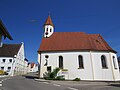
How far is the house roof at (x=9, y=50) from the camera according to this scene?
40.4 m

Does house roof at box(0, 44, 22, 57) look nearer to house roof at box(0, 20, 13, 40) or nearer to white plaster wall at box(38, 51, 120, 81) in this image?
white plaster wall at box(38, 51, 120, 81)

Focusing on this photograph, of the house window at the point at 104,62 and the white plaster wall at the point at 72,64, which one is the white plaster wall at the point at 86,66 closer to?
the white plaster wall at the point at 72,64

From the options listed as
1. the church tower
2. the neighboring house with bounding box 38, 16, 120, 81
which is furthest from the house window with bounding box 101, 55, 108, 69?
the church tower

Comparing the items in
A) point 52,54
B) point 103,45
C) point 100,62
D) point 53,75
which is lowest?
point 53,75

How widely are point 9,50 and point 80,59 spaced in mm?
26749

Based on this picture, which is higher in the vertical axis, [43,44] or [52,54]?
[43,44]

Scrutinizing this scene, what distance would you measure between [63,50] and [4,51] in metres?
24.2

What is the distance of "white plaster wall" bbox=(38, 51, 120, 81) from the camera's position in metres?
24.0

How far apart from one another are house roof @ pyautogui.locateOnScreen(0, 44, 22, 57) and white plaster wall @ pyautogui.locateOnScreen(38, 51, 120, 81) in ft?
63.3

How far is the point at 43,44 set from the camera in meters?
28.0

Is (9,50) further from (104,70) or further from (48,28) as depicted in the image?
(104,70)

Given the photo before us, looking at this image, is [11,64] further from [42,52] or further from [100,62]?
[100,62]

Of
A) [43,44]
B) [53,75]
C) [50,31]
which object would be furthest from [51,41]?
[53,75]

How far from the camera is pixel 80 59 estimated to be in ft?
83.6
